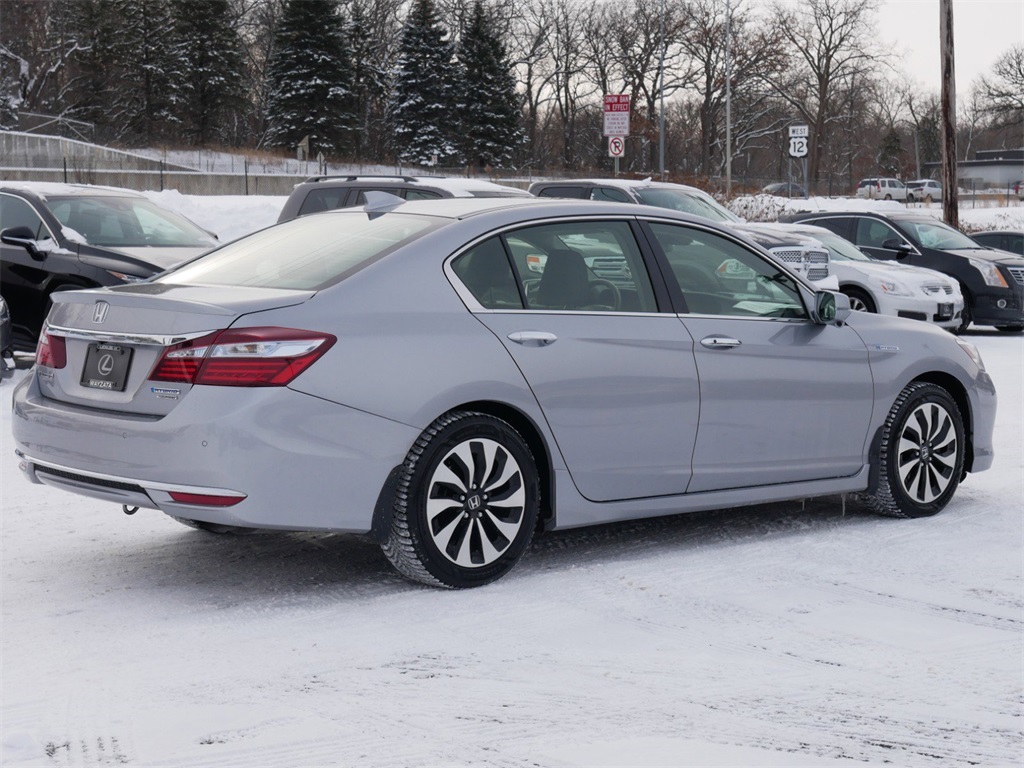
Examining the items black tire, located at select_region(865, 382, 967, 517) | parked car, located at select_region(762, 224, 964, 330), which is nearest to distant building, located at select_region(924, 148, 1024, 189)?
parked car, located at select_region(762, 224, 964, 330)

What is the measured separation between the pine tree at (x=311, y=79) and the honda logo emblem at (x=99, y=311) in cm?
6182

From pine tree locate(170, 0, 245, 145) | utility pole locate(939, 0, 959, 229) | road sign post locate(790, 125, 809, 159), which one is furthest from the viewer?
pine tree locate(170, 0, 245, 145)

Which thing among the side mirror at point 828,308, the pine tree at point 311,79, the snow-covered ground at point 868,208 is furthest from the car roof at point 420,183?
the pine tree at point 311,79

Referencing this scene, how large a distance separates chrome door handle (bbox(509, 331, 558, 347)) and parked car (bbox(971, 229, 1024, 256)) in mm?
19765

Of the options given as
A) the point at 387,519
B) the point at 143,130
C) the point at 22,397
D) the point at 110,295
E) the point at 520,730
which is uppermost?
the point at 143,130

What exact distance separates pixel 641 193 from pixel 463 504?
40.1ft

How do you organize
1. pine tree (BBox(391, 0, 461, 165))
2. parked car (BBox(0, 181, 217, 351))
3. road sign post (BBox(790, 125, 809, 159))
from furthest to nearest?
pine tree (BBox(391, 0, 461, 165)), road sign post (BBox(790, 125, 809, 159)), parked car (BBox(0, 181, 217, 351))

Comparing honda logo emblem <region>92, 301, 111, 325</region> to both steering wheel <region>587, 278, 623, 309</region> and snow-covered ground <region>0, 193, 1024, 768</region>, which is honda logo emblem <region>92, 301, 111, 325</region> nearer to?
snow-covered ground <region>0, 193, 1024, 768</region>

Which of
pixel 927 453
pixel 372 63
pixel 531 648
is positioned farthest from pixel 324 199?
pixel 372 63

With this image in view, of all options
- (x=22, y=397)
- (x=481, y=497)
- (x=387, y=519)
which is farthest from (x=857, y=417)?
(x=22, y=397)

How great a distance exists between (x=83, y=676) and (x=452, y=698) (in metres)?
1.20

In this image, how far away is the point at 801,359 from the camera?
6.61 m

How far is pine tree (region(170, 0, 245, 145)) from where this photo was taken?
6756 cm

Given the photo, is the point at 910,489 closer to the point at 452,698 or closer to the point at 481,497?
the point at 481,497
